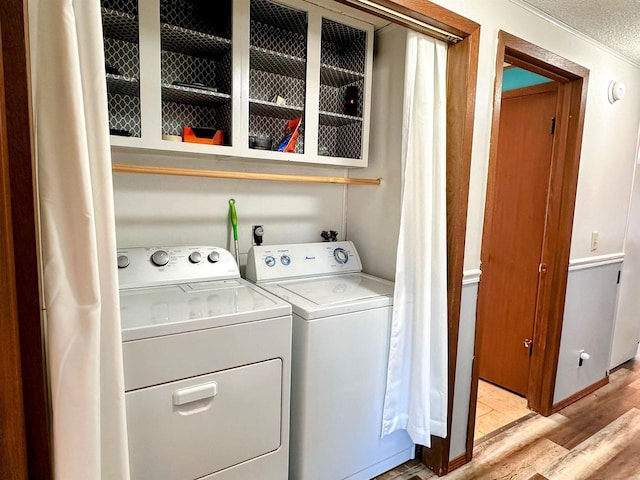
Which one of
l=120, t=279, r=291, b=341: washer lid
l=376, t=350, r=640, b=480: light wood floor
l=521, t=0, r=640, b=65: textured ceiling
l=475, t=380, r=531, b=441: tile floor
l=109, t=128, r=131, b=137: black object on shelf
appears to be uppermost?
l=521, t=0, r=640, b=65: textured ceiling

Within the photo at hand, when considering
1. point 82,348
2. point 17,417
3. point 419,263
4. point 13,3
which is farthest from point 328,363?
point 13,3

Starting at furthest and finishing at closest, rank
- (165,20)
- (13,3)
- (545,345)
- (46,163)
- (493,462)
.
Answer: (545,345), (493,462), (165,20), (46,163), (13,3)

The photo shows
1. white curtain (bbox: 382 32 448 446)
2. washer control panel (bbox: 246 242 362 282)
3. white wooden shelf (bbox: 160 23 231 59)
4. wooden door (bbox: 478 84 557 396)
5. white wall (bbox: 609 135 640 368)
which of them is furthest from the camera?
white wall (bbox: 609 135 640 368)

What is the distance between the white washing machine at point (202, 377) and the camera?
1.22 m

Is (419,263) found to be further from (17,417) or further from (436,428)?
(17,417)

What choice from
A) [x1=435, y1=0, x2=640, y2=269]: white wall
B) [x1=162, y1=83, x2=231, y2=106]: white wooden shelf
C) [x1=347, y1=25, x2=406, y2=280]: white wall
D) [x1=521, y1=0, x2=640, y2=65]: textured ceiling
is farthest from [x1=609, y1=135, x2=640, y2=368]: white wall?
[x1=162, y1=83, x2=231, y2=106]: white wooden shelf

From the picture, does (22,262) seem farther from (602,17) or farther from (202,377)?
(602,17)

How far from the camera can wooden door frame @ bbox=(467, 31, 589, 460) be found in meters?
2.16

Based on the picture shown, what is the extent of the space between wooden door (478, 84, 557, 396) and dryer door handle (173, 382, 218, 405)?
196 cm

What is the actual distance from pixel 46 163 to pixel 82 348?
0.44 meters

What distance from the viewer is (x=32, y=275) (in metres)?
0.84

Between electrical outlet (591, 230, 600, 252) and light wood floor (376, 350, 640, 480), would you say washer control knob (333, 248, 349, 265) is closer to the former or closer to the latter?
light wood floor (376, 350, 640, 480)

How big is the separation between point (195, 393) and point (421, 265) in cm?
105

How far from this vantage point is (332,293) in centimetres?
175
